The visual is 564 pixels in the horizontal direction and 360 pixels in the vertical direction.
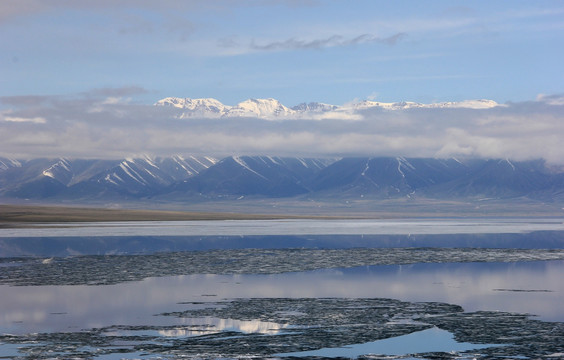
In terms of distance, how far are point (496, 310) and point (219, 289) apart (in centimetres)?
1350

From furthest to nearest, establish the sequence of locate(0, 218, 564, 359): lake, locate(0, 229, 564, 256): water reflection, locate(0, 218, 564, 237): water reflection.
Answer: locate(0, 218, 564, 237): water reflection, locate(0, 229, 564, 256): water reflection, locate(0, 218, 564, 359): lake

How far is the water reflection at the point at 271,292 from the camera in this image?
27219 millimetres

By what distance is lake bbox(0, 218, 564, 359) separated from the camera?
22094 mm

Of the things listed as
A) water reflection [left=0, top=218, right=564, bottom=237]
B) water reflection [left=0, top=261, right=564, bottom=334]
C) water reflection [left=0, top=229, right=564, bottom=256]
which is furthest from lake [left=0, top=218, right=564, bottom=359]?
water reflection [left=0, top=218, right=564, bottom=237]

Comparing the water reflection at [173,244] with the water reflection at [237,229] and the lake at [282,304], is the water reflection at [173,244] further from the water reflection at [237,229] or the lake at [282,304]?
the water reflection at [237,229]

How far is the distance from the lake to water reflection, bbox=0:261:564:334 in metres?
0.09

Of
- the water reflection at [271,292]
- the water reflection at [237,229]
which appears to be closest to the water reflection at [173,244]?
the water reflection at [237,229]

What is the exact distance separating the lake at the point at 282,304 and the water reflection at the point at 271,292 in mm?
90

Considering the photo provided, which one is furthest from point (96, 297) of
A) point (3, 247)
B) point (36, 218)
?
point (36, 218)

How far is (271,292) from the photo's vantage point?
34.6 metres

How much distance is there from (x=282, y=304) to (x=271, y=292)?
386cm

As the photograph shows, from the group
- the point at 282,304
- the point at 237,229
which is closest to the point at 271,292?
the point at 282,304

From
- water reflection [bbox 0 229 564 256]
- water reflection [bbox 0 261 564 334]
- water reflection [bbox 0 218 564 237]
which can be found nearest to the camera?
water reflection [bbox 0 261 564 334]

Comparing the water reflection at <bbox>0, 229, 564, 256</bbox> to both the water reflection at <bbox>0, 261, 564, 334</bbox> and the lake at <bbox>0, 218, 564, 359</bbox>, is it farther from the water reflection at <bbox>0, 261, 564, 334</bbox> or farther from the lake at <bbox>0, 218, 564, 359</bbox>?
the water reflection at <bbox>0, 261, 564, 334</bbox>
